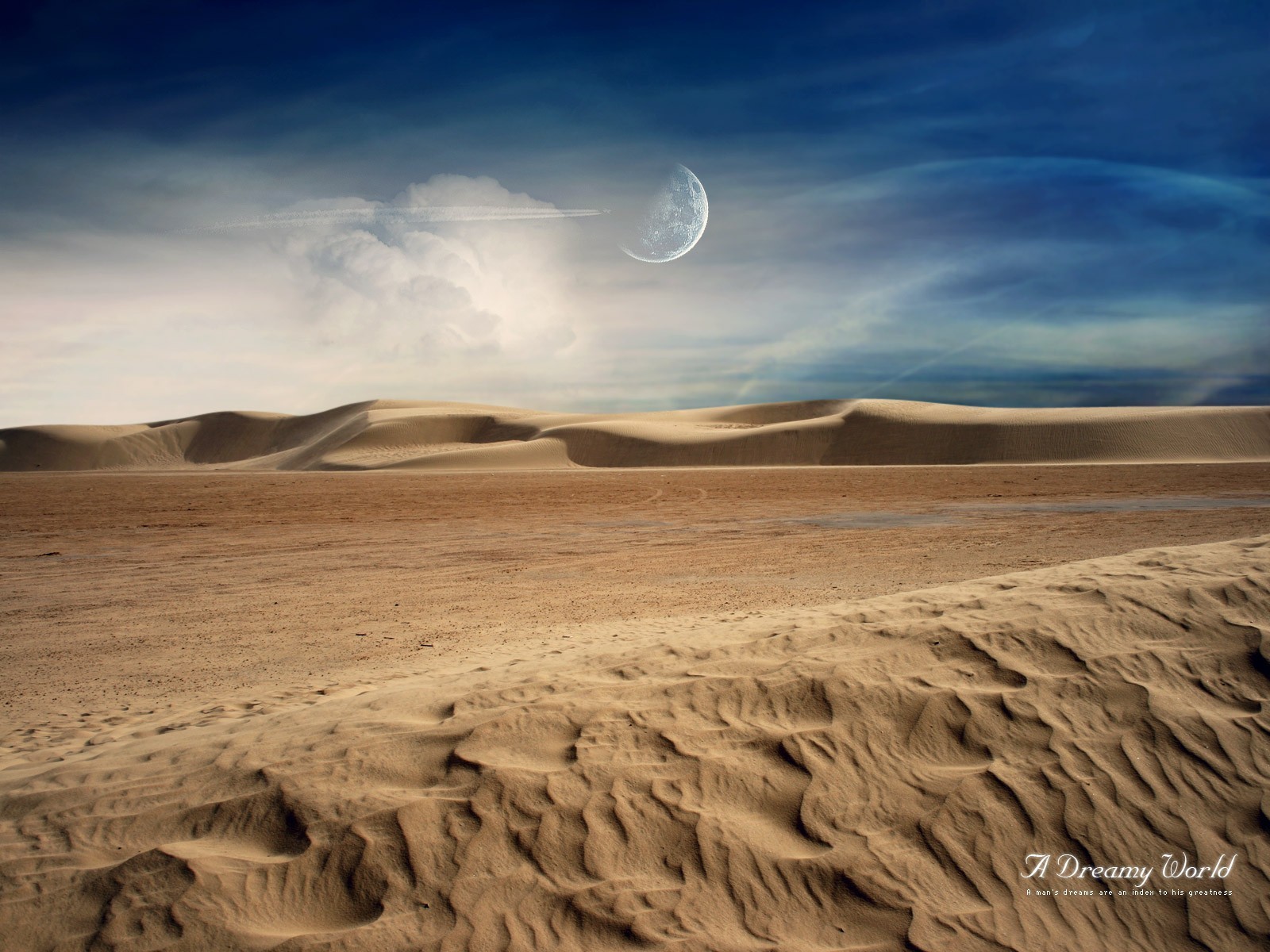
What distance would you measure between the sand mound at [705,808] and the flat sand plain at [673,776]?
0.02 metres

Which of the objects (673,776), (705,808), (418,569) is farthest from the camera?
(418,569)

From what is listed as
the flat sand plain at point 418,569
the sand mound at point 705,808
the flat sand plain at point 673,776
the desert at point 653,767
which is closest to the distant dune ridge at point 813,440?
the flat sand plain at point 418,569

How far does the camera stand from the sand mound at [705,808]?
3.25m

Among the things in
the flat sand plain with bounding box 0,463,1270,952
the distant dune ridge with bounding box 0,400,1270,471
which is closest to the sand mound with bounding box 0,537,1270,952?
the flat sand plain with bounding box 0,463,1270,952

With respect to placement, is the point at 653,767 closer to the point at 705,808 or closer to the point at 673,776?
the point at 673,776

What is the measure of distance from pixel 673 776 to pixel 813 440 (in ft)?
287

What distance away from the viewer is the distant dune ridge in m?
76.8

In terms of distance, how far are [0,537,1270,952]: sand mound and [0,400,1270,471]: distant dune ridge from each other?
68045 mm

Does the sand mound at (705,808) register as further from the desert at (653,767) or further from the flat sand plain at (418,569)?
the flat sand plain at (418,569)

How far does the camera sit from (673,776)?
13.0 feet

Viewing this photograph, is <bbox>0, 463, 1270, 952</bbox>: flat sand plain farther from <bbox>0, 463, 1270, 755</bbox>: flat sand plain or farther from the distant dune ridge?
the distant dune ridge

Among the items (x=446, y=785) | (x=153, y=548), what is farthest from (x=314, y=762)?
(x=153, y=548)

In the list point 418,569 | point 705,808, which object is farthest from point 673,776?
point 418,569

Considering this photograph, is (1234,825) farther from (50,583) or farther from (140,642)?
(50,583)
